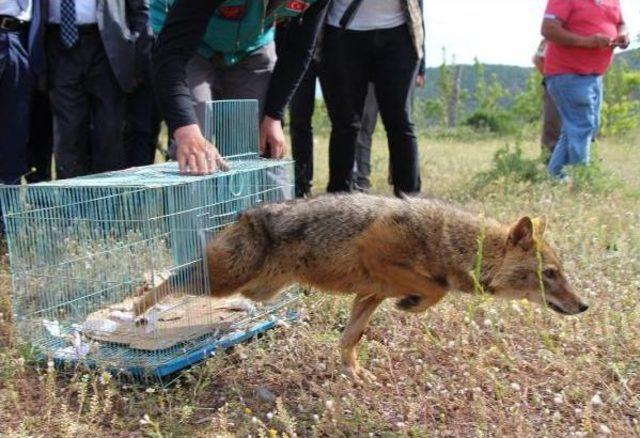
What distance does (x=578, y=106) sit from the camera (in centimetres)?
759

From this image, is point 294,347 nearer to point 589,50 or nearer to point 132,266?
point 132,266

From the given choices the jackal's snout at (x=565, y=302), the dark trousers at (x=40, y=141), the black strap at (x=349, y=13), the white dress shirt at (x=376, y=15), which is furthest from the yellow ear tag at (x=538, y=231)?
the dark trousers at (x=40, y=141)

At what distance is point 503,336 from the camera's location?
3.85 metres

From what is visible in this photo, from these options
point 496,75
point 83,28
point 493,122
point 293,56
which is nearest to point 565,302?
point 293,56

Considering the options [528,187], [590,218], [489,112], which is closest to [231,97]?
[590,218]

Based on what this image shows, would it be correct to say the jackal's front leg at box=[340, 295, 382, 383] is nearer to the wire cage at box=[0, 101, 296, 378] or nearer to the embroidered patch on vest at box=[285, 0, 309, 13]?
the wire cage at box=[0, 101, 296, 378]

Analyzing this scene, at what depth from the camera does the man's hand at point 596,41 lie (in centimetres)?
726

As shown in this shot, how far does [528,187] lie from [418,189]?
7.37ft

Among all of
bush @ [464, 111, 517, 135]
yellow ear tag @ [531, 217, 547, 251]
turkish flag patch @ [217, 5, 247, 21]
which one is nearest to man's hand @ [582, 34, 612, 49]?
yellow ear tag @ [531, 217, 547, 251]

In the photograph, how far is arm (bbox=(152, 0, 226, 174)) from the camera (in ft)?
12.0

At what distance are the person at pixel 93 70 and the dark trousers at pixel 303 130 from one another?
1.53 meters

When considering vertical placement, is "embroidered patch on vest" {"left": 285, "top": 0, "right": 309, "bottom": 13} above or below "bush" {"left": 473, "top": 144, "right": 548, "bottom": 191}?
above

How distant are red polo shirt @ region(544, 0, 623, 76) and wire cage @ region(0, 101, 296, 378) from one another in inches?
179

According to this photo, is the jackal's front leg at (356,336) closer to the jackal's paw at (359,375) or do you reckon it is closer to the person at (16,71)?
→ the jackal's paw at (359,375)
